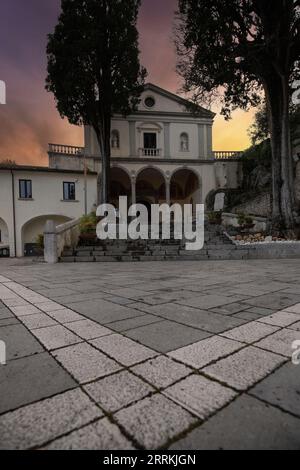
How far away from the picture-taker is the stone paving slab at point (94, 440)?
0.91 meters

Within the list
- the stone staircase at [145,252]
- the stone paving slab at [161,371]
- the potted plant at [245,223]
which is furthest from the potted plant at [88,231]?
the stone paving slab at [161,371]

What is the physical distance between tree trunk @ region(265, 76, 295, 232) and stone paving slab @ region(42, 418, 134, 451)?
11.1 metres

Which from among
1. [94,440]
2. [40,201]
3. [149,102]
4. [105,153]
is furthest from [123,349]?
[149,102]

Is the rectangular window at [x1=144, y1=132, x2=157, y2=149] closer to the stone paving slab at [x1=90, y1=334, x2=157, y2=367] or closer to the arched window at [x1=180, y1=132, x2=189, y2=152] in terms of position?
the arched window at [x1=180, y1=132, x2=189, y2=152]

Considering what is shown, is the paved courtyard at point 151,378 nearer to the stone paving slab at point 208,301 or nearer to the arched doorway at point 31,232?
the stone paving slab at point 208,301

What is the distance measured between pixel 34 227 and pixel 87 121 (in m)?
8.74

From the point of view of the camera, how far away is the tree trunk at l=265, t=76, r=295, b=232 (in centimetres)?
1065

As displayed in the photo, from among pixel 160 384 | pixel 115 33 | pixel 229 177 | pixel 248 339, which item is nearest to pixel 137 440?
pixel 160 384

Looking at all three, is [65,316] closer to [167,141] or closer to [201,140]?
[167,141]

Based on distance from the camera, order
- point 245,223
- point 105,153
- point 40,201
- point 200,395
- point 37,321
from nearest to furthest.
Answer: point 200,395 → point 37,321 → point 245,223 → point 105,153 → point 40,201

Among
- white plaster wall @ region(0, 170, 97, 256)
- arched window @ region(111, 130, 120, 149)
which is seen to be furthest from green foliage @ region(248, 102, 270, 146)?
white plaster wall @ region(0, 170, 97, 256)

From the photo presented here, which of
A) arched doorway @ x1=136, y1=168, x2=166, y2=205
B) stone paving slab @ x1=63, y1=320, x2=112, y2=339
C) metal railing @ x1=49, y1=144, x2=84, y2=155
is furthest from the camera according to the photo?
arched doorway @ x1=136, y1=168, x2=166, y2=205

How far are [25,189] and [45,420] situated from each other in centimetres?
1930

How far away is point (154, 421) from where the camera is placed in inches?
40.3
